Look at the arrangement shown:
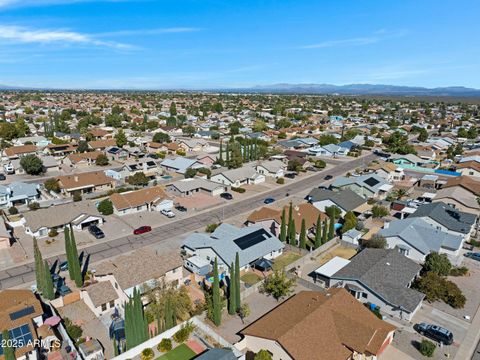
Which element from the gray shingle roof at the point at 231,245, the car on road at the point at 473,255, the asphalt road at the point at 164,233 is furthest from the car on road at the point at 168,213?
the car on road at the point at 473,255

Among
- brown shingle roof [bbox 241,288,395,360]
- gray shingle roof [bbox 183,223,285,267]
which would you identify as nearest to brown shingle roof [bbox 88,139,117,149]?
gray shingle roof [bbox 183,223,285,267]

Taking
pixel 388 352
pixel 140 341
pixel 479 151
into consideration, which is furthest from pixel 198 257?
pixel 479 151

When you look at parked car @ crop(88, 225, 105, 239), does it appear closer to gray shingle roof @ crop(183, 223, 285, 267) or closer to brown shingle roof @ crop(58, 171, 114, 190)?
gray shingle roof @ crop(183, 223, 285, 267)

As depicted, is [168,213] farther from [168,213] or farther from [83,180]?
[83,180]

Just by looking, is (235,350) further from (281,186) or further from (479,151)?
(479,151)

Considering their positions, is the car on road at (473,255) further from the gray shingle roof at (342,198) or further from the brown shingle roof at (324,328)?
the brown shingle roof at (324,328)

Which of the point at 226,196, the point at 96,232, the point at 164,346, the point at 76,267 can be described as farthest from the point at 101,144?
the point at 164,346
